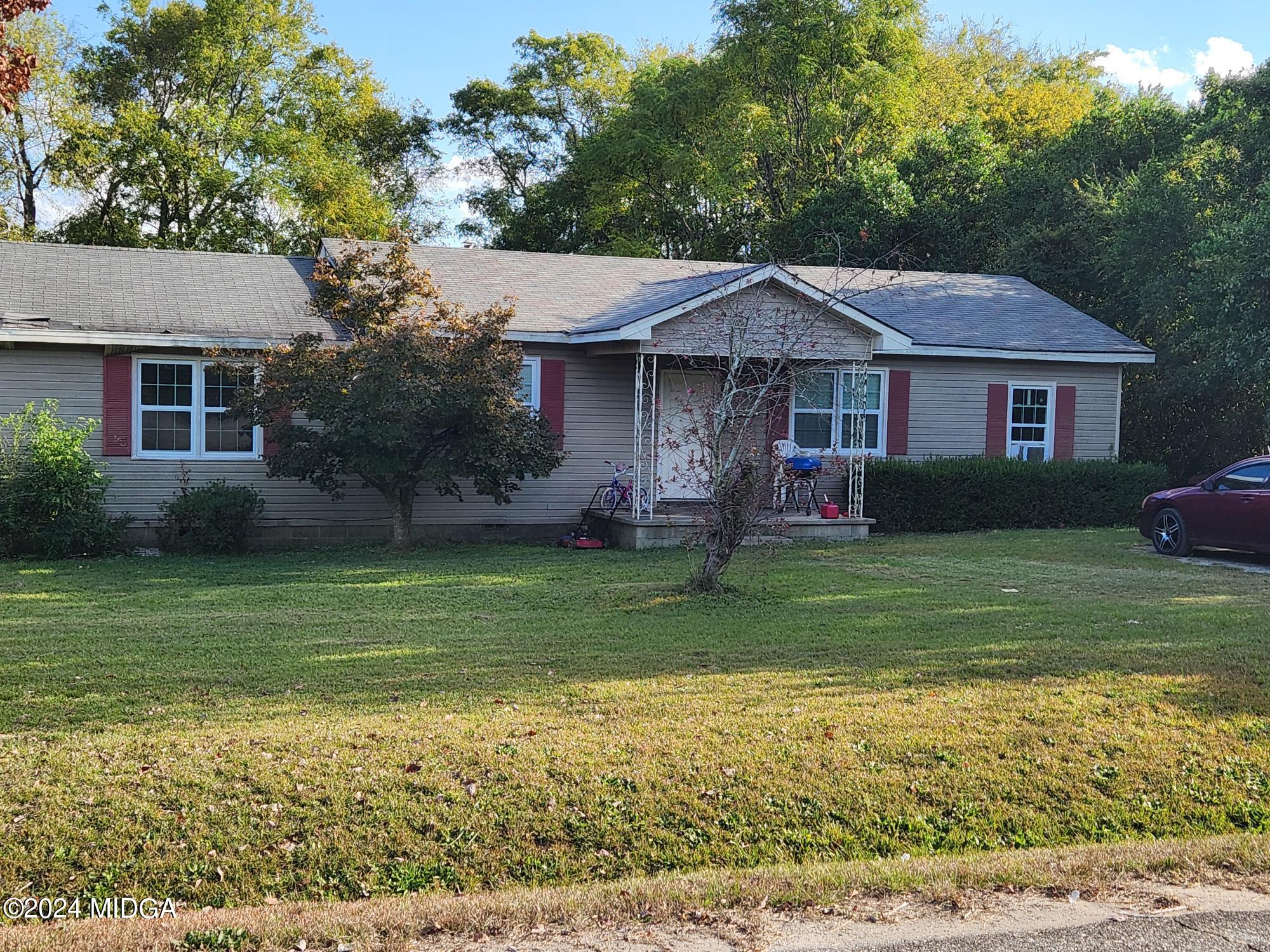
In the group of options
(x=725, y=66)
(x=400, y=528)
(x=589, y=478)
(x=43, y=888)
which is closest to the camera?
(x=43, y=888)

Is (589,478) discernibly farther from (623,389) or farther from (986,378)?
(986,378)

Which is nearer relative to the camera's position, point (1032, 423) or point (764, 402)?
point (764, 402)

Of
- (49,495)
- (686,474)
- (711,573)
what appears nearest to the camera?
Answer: (711,573)

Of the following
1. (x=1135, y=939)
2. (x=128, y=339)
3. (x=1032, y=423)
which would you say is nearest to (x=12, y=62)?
(x=1135, y=939)

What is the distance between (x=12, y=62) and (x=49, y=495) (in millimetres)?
8088

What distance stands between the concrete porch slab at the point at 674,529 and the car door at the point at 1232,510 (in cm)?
436

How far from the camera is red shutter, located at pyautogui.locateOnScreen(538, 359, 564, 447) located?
1700 cm

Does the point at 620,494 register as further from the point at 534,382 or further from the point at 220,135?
the point at 220,135

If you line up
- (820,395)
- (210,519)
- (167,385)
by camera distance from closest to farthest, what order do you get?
(210,519) < (167,385) < (820,395)

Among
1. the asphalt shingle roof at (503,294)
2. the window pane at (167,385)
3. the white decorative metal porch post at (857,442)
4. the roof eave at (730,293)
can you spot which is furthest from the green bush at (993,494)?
the window pane at (167,385)

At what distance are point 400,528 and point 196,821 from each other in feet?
34.4

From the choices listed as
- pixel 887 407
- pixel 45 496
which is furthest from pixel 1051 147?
pixel 45 496

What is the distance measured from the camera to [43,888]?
4703 mm

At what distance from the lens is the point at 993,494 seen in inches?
720
